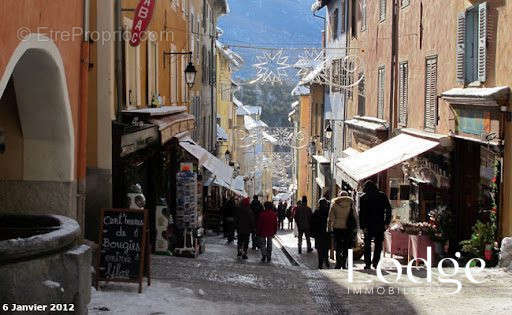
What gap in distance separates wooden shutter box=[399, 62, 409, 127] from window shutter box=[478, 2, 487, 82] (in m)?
6.73

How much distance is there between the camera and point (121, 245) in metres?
11.4

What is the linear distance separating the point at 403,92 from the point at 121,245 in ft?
42.6

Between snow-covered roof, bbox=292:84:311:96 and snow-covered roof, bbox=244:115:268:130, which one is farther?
snow-covered roof, bbox=244:115:268:130

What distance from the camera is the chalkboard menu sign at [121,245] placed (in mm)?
11367

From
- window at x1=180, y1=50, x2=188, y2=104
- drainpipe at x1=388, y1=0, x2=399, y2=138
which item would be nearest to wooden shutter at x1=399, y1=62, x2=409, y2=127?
drainpipe at x1=388, y1=0, x2=399, y2=138

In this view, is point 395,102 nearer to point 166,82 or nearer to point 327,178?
point 166,82

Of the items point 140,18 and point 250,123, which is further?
point 250,123

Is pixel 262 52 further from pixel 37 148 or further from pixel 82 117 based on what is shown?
pixel 37 148

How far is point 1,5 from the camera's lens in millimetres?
7414

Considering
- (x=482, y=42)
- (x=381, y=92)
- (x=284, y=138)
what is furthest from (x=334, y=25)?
(x=482, y=42)

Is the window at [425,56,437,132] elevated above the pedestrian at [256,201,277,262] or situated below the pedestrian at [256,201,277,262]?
above

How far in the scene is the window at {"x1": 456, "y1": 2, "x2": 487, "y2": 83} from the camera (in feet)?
49.8

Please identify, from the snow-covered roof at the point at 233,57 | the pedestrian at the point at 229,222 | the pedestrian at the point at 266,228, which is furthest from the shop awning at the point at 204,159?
the snow-covered roof at the point at 233,57

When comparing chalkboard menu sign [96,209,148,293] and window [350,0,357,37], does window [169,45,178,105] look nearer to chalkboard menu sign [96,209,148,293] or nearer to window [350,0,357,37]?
window [350,0,357,37]
